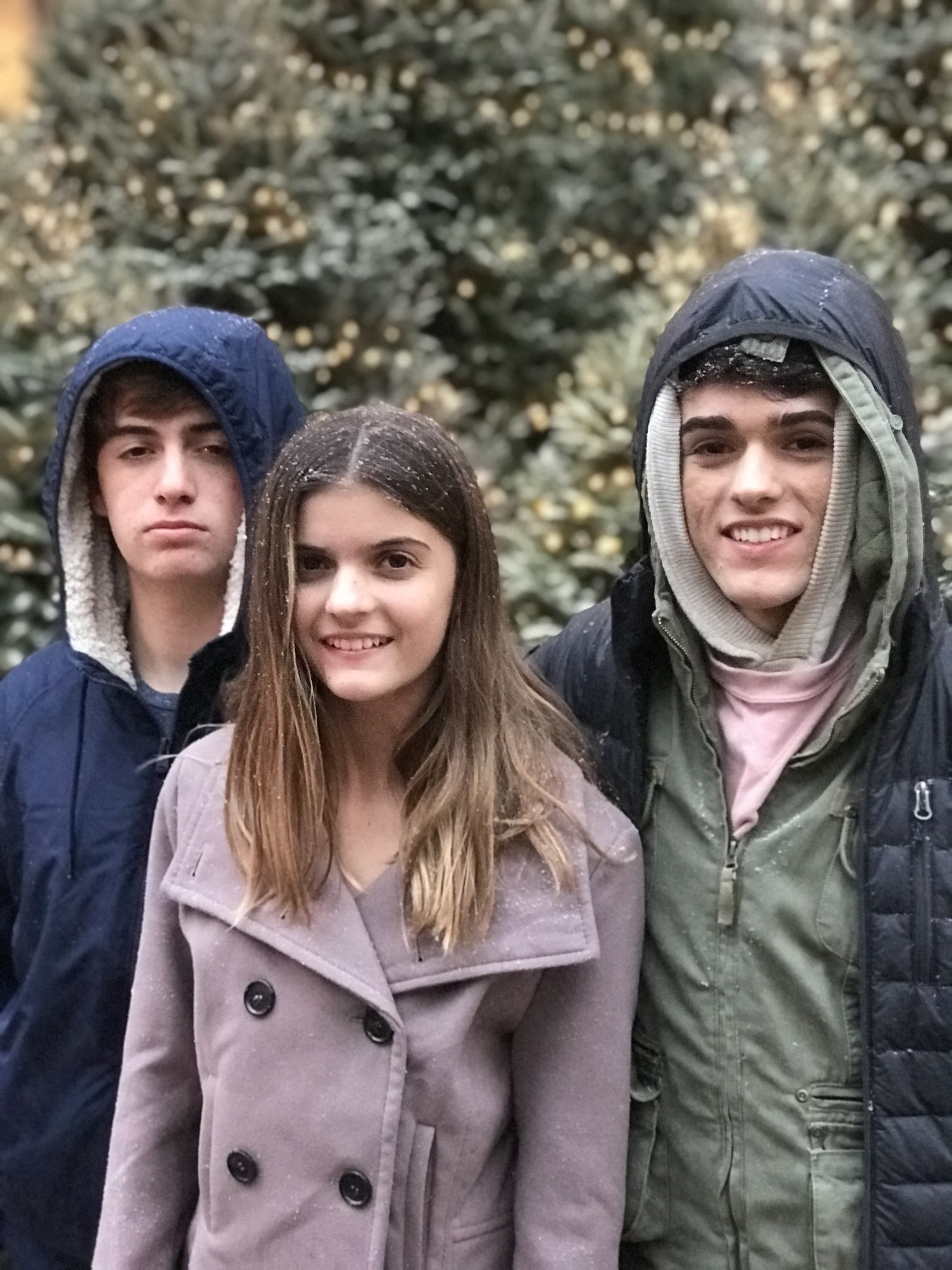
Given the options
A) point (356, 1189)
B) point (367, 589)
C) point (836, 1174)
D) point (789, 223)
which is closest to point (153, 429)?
point (367, 589)

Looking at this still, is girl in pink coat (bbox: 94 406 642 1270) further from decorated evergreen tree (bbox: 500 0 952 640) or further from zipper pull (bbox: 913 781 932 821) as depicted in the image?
decorated evergreen tree (bbox: 500 0 952 640)

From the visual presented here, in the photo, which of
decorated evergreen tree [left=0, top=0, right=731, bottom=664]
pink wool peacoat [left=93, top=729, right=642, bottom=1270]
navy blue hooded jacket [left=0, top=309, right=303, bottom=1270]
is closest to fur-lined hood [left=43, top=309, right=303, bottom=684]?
navy blue hooded jacket [left=0, top=309, right=303, bottom=1270]

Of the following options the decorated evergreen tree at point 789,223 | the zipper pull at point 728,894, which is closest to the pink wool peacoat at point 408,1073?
the zipper pull at point 728,894

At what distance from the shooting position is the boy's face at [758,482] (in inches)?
65.5

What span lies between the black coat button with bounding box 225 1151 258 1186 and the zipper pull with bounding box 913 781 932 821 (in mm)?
983

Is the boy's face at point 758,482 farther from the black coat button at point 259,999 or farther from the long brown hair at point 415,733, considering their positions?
the black coat button at point 259,999

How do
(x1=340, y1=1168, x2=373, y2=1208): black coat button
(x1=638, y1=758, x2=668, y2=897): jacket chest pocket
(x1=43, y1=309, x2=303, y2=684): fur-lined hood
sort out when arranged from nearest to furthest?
1. (x1=340, y1=1168, x2=373, y2=1208): black coat button
2. (x1=638, y1=758, x2=668, y2=897): jacket chest pocket
3. (x1=43, y1=309, x2=303, y2=684): fur-lined hood

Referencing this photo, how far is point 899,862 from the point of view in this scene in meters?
1.63

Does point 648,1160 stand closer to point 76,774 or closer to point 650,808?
point 650,808

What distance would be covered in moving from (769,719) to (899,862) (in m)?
0.26

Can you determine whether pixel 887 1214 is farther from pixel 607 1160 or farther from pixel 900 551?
pixel 900 551

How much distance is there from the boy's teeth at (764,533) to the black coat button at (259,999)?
882 mm

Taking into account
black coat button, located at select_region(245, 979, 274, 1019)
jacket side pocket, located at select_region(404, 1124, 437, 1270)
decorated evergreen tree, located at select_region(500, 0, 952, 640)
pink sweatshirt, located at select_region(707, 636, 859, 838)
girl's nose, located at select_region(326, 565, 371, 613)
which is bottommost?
jacket side pocket, located at select_region(404, 1124, 437, 1270)

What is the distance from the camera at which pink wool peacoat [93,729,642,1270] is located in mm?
1611
